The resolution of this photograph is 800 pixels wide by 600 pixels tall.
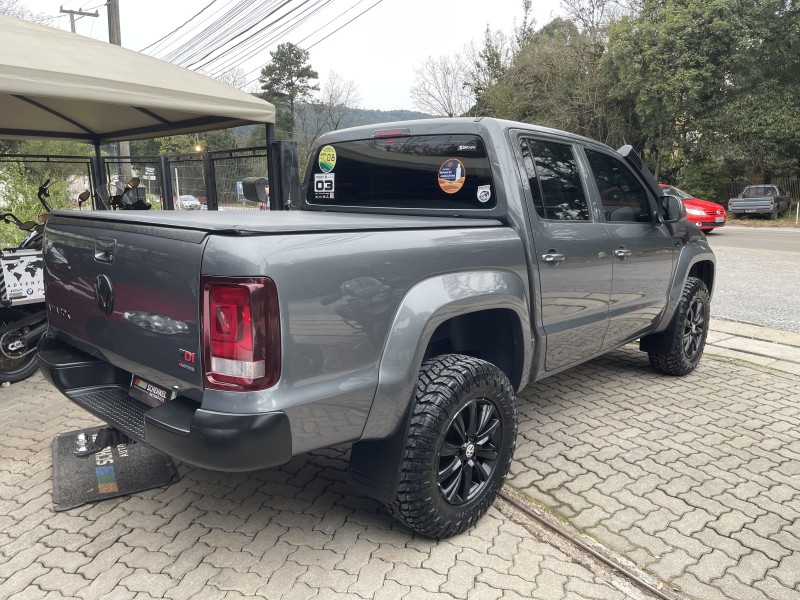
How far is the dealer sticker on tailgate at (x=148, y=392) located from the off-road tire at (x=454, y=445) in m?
1.01

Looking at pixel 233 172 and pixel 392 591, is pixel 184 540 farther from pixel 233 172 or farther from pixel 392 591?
pixel 233 172

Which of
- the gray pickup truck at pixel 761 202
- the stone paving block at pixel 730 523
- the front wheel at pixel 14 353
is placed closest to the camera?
the stone paving block at pixel 730 523

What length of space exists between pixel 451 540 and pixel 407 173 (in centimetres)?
199

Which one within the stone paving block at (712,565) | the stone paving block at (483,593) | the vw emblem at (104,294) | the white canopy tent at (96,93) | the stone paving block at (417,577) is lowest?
the stone paving block at (712,565)

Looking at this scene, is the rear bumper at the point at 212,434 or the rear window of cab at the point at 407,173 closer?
the rear bumper at the point at 212,434

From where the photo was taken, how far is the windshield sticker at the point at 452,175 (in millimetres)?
3260

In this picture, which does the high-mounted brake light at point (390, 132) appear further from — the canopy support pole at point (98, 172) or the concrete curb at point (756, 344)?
the canopy support pole at point (98, 172)

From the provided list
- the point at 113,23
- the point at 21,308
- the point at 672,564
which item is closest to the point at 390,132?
the point at 672,564

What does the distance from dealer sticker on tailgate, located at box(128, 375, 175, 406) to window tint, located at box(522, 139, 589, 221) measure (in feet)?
6.85

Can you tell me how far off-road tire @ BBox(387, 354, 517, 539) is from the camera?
97.7 inches

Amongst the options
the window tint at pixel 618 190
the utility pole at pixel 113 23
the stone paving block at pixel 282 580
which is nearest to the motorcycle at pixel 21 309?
the stone paving block at pixel 282 580

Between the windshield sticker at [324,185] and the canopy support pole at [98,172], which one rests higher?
the canopy support pole at [98,172]

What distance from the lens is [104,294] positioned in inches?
100

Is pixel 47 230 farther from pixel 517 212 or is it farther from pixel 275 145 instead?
pixel 275 145
